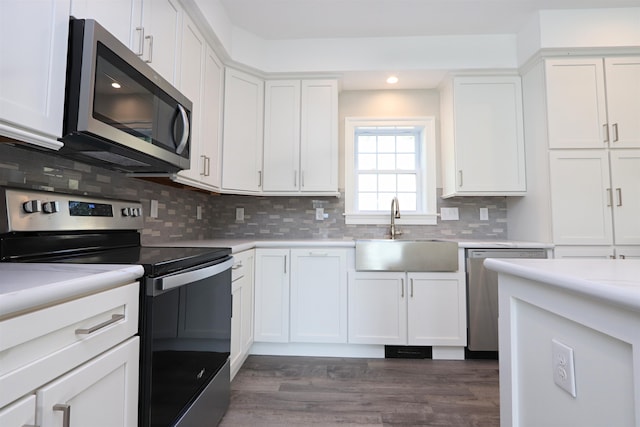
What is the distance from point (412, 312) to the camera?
2.33 meters

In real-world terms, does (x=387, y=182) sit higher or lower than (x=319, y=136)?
lower

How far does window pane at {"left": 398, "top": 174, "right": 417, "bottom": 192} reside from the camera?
3100mm

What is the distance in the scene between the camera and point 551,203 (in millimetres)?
2314

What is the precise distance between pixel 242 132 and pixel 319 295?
1488mm

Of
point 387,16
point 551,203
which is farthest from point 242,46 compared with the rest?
point 551,203

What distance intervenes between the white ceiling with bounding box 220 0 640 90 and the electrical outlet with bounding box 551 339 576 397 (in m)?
2.40

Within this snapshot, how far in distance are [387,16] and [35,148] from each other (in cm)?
240

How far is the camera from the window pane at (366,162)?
3127mm

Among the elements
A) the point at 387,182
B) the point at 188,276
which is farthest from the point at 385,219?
the point at 188,276

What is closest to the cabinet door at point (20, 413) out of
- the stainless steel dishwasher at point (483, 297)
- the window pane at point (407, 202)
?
the stainless steel dishwasher at point (483, 297)

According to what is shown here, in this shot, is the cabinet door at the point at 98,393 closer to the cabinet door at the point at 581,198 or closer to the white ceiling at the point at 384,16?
the white ceiling at the point at 384,16

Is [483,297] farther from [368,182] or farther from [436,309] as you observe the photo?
[368,182]

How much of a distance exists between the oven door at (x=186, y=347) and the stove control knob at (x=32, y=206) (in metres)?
0.56

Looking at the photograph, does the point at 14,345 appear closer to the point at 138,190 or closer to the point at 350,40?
the point at 138,190
